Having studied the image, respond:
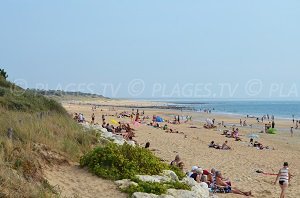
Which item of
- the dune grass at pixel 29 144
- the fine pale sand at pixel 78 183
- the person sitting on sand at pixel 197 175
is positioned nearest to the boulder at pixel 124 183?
the fine pale sand at pixel 78 183

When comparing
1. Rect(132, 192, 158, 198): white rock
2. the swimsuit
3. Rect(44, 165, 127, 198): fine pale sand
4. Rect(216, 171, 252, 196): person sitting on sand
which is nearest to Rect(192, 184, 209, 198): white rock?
Rect(132, 192, 158, 198): white rock

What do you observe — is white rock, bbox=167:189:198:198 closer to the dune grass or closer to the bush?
the bush

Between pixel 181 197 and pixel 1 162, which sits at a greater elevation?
pixel 1 162

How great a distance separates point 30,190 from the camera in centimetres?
619

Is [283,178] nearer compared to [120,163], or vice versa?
[120,163]

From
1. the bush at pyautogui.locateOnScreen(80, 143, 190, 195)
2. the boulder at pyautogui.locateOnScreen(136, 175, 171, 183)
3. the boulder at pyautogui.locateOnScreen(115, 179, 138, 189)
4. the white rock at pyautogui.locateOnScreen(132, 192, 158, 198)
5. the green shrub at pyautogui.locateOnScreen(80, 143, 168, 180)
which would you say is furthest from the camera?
the green shrub at pyautogui.locateOnScreen(80, 143, 168, 180)

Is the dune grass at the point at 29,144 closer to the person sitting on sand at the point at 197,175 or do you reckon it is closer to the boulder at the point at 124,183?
the boulder at the point at 124,183

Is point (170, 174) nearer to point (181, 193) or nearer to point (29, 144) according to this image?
point (181, 193)

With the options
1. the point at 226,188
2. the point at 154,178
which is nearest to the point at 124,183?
the point at 154,178

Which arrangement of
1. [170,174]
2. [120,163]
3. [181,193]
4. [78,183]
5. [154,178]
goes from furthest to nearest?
[170,174] < [120,163] < [154,178] < [78,183] < [181,193]

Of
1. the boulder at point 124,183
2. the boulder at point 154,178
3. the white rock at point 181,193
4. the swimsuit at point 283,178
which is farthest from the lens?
the swimsuit at point 283,178

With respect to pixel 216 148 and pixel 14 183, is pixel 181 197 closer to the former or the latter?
pixel 14 183

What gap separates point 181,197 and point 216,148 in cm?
1399

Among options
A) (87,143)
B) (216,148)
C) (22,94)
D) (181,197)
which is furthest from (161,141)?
(181,197)
